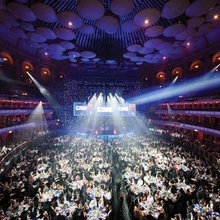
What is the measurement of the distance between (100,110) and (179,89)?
16161 millimetres

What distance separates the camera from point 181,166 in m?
11.9

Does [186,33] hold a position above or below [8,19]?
below

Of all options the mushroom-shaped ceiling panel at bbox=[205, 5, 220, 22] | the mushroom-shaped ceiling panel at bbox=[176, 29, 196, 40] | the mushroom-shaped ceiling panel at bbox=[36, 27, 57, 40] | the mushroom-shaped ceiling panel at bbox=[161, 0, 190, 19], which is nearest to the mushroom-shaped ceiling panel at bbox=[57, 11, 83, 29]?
the mushroom-shaped ceiling panel at bbox=[36, 27, 57, 40]

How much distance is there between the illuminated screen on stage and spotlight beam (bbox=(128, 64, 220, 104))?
1964mm

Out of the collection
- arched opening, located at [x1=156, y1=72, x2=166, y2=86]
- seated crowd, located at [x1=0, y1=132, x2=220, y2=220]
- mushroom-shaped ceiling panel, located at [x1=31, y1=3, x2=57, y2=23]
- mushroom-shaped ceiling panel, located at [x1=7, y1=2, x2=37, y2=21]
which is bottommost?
seated crowd, located at [x1=0, y1=132, x2=220, y2=220]

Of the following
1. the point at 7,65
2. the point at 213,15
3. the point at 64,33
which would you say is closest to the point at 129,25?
the point at 64,33

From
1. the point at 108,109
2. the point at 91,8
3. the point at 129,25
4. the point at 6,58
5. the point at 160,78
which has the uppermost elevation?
the point at 6,58

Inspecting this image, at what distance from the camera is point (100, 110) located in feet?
102

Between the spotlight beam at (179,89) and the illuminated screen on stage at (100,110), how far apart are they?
6.44 ft

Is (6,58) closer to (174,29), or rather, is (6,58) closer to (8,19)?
(8,19)

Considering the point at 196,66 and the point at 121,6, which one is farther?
the point at 196,66

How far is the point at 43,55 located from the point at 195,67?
2705cm

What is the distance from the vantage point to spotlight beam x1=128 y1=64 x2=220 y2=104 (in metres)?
21.0

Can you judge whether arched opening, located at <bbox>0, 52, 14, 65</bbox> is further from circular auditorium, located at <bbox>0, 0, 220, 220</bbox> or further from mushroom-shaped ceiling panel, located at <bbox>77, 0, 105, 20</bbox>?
mushroom-shaped ceiling panel, located at <bbox>77, 0, 105, 20</bbox>
